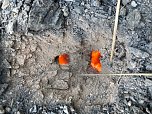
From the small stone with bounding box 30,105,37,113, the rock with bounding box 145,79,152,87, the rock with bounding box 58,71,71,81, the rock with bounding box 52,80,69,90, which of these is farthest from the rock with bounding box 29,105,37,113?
the rock with bounding box 145,79,152,87

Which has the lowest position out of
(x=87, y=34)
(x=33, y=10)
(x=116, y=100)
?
(x=116, y=100)

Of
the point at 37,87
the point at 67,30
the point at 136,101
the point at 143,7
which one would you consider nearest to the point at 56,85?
the point at 37,87

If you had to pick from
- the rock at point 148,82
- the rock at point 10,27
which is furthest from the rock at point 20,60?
the rock at point 148,82

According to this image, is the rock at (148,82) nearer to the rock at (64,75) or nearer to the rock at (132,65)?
the rock at (132,65)

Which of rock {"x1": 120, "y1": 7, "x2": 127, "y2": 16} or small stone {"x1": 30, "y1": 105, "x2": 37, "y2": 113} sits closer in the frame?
small stone {"x1": 30, "y1": 105, "x2": 37, "y2": 113}

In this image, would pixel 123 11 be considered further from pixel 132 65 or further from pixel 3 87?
pixel 3 87

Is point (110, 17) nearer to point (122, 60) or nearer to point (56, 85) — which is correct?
point (122, 60)

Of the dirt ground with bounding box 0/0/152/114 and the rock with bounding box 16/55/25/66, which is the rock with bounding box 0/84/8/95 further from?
the rock with bounding box 16/55/25/66
